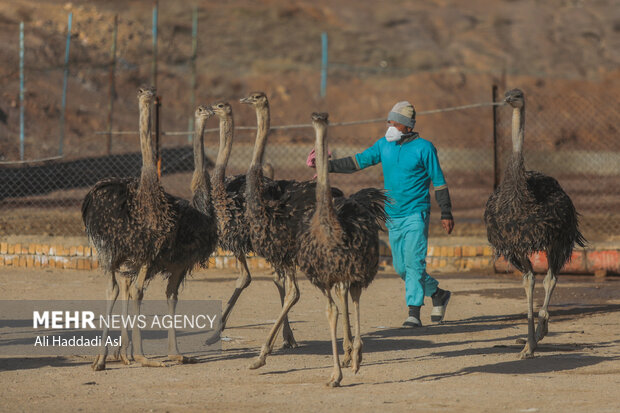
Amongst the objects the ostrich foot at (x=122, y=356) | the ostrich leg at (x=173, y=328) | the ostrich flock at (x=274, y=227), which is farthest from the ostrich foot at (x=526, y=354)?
the ostrich foot at (x=122, y=356)

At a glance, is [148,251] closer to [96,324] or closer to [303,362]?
[303,362]

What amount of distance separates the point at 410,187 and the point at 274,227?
2.18 metres

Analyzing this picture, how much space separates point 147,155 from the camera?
793cm

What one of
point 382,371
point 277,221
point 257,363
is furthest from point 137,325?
point 382,371

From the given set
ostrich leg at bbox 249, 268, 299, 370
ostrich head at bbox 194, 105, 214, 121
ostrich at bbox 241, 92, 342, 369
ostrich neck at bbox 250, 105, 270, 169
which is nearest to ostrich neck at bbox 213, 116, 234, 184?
ostrich head at bbox 194, 105, 214, 121

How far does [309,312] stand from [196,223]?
8.81ft

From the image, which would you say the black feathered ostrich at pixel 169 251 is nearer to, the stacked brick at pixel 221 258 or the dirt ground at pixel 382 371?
the dirt ground at pixel 382 371

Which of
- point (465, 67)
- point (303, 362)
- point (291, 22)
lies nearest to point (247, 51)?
point (291, 22)

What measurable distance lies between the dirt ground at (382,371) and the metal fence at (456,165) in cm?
353

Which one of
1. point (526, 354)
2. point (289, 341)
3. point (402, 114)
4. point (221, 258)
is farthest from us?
point (221, 258)

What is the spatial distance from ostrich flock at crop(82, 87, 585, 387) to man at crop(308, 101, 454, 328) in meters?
1.06

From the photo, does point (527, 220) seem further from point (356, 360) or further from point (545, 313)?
point (356, 360)

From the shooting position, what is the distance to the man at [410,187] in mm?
9562

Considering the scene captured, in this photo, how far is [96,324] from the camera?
9.57 m
